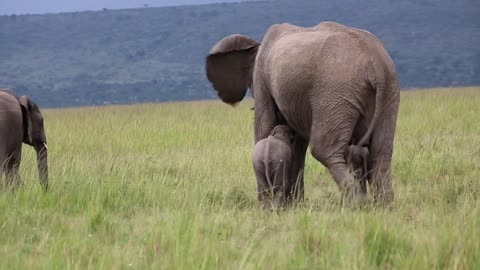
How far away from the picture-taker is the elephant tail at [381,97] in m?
6.71

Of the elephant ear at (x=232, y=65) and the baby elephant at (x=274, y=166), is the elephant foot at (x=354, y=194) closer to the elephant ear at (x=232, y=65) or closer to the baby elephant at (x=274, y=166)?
the baby elephant at (x=274, y=166)

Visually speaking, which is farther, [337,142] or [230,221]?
[337,142]

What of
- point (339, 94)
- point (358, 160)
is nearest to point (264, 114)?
point (358, 160)

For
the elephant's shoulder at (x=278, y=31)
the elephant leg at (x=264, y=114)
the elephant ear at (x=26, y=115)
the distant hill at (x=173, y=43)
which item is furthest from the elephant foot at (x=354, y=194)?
the distant hill at (x=173, y=43)

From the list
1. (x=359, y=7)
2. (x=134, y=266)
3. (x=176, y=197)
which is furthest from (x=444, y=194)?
(x=359, y=7)

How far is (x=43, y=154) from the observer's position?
855cm

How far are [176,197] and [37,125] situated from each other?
1997 millimetres

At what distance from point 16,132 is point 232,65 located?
73.9 inches

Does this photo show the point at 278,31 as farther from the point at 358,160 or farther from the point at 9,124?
the point at 9,124

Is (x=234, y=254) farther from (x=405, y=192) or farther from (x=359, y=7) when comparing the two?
(x=359, y=7)

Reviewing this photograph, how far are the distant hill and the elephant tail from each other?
6903 centimetres

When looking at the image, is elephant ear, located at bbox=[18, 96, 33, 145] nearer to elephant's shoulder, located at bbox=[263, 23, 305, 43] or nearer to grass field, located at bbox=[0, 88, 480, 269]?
grass field, located at bbox=[0, 88, 480, 269]

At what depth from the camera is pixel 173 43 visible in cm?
9319

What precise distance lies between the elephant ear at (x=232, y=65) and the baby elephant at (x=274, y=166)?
46.9 inches
